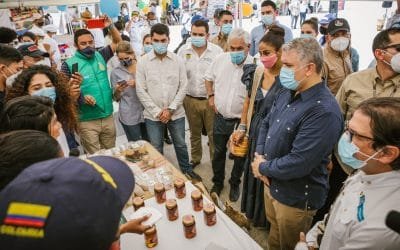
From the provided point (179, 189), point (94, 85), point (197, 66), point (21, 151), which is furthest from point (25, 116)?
point (197, 66)

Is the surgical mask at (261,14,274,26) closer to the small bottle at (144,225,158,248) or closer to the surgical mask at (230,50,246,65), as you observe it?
the surgical mask at (230,50,246,65)

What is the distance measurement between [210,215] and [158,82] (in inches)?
73.0

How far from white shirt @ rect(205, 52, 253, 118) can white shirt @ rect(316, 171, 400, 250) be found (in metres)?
1.68

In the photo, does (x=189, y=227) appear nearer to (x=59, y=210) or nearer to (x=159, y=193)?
(x=159, y=193)

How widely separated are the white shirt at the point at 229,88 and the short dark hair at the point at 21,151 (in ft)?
6.64

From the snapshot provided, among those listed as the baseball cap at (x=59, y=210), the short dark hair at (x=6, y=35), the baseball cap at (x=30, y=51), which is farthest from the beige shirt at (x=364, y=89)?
the short dark hair at (x=6, y=35)

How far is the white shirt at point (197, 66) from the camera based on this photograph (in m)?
3.47

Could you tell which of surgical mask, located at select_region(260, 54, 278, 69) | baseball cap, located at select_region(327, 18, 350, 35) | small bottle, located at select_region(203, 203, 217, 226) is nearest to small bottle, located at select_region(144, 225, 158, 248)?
Answer: small bottle, located at select_region(203, 203, 217, 226)

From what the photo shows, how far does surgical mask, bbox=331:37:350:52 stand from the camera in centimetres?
302

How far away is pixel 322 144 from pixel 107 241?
1.32 metres

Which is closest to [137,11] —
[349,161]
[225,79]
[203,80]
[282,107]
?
[203,80]

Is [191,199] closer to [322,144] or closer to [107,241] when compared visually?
[322,144]

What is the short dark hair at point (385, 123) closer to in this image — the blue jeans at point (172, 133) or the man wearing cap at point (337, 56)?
the man wearing cap at point (337, 56)

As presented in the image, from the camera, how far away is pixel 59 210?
0.69 m
